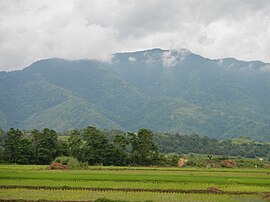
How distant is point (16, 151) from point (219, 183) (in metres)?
37.9

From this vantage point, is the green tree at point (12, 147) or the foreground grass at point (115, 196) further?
the green tree at point (12, 147)

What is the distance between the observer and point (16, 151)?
202 ft

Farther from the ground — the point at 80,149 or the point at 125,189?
the point at 80,149

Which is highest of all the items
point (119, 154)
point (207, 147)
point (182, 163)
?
point (119, 154)

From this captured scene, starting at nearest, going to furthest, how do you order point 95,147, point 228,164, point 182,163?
point 95,147 → point 182,163 → point 228,164

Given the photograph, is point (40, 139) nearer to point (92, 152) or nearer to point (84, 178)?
point (92, 152)

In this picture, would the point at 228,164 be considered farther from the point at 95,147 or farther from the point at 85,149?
→ the point at 85,149

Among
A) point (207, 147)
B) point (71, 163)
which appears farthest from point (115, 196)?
point (207, 147)

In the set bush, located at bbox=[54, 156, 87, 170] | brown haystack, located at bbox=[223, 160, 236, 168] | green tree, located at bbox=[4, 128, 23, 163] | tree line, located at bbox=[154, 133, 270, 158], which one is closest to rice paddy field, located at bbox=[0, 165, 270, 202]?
bush, located at bbox=[54, 156, 87, 170]

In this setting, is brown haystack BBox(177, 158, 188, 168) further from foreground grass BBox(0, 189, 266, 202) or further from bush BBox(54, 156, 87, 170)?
foreground grass BBox(0, 189, 266, 202)

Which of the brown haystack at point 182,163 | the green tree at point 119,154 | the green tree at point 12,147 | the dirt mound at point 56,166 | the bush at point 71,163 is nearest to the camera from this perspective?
the dirt mound at point 56,166

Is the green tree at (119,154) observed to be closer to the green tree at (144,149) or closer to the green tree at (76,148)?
the green tree at (144,149)

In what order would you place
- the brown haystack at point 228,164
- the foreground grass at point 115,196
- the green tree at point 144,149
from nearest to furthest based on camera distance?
the foreground grass at point 115,196
the green tree at point 144,149
the brown haystack at point 228,164

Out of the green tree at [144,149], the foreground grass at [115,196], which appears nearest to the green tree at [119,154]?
the green tree at [144,149]
